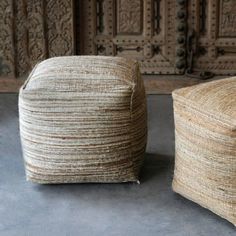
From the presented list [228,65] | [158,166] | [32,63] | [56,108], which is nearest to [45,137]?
[56,108]

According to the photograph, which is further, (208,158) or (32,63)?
(32,63)

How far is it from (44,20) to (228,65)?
1265 mm

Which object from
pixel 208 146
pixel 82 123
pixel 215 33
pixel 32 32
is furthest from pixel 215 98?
pixel 32 32

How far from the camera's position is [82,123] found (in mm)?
2535

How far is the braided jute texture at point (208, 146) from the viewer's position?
7.35ft

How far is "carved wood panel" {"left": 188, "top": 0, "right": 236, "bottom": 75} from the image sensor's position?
4051 mm

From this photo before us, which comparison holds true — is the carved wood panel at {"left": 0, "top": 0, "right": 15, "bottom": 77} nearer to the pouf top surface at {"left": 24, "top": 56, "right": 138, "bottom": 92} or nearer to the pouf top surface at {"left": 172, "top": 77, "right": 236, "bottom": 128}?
the pouf top surface at {"left": 24, "top": 56, "right": 138, "bottom": 92}

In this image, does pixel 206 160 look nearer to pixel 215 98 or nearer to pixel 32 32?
pixel 215 98

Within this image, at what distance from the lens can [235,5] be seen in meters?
4.02

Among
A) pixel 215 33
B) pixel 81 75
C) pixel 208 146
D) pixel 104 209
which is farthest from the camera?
pixel 215 33

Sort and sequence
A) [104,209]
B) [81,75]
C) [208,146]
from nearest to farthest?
[208,146] < [104,209] < [81,75]

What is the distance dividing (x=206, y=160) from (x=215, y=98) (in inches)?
9.6

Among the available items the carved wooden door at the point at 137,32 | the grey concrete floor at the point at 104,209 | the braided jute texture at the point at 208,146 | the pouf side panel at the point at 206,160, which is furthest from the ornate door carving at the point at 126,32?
the pouf side panel at the point at 206,160

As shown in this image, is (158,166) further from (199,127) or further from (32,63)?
(32,63)
